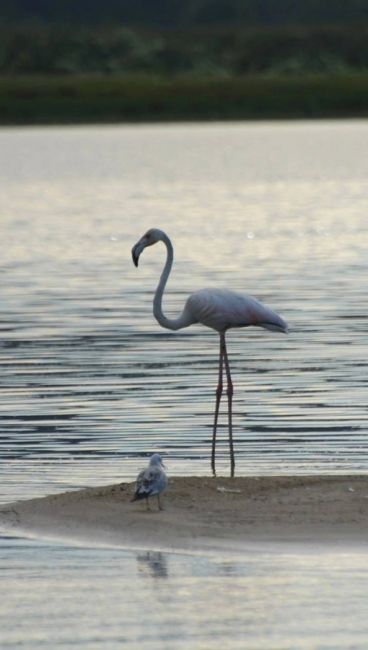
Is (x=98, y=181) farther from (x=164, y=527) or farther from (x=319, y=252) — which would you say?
(x=164, y=527)

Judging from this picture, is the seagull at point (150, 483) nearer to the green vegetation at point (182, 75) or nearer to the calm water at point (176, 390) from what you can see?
the calm water at point (176, 390)

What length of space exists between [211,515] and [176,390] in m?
6.32

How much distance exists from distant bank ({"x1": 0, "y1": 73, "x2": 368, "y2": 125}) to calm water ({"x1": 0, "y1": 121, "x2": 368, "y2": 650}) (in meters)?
30.1

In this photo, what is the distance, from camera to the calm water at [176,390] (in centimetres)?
1089

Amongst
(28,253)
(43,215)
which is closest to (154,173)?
(43,215)

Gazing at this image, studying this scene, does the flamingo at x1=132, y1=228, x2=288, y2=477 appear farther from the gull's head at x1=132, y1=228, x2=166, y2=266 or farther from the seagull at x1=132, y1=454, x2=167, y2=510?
the seagull at x1=132, y1=454, x2=167, y2=510

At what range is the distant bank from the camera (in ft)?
276

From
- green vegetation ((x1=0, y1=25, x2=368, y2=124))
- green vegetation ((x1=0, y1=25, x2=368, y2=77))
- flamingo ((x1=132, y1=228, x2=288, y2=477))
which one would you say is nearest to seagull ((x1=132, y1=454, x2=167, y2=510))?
flamingo ((x1=132, y1=228, x2=288, y2=477))

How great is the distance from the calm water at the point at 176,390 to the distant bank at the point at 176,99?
3014 cm

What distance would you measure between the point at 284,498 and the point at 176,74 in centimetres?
9335

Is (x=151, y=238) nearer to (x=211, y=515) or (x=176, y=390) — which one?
(x=211, y=515)

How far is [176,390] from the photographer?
1912cm

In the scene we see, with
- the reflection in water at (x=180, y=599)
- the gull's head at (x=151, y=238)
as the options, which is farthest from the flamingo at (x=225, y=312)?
the reflection in water at (x=180, y=599)

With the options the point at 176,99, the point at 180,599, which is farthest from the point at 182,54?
the point at 180,599
